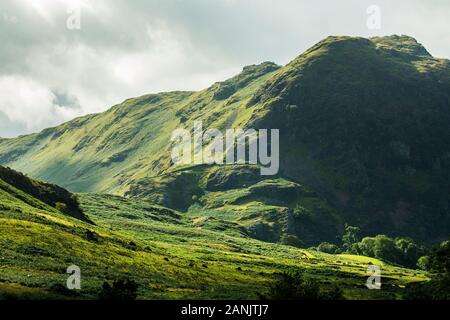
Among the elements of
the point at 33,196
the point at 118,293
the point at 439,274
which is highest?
the point at 33,196

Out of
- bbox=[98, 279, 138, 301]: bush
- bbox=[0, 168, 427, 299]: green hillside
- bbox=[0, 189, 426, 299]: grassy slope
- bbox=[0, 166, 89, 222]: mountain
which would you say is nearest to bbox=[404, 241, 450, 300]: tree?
bbox=[0, 168, 427, 299]: green hillside

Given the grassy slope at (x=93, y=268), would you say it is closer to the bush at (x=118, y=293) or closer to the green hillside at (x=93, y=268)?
the green hillside at (x=93, y=268)

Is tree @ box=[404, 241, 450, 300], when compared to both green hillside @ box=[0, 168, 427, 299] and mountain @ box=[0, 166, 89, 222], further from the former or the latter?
mountain @ box=[0, 166, 89, 222]

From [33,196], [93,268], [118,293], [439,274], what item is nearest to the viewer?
[118,293]

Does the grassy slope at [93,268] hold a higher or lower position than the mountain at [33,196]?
lower

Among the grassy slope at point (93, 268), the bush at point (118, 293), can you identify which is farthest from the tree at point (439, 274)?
the bush at point (118, 293)

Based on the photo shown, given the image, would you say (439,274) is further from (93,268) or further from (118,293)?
(118,293)

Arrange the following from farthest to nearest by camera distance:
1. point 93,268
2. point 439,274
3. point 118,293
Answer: point 439,274 < point 93,268 < point 118,293

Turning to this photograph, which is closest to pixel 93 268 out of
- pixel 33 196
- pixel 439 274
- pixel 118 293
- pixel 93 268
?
pixel 93 268

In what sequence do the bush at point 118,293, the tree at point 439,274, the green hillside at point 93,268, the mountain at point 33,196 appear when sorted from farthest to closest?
the mountain at point 33,196 → the tree at point 439,274 → the green hillside at point 93,268 → the bush at point 118,293

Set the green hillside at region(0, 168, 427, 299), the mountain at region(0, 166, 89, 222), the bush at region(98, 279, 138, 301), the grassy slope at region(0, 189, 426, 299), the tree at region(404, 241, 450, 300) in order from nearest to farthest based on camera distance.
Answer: the bush at region(98, 279, 138, 301)
the green hillside at region(0, 168, 427, 299)
the grassy slope at region(0, 189, 426, 299)
the tree at region(404, 241, 450, 300)
the mountain at region(0, 166, 89, 222)

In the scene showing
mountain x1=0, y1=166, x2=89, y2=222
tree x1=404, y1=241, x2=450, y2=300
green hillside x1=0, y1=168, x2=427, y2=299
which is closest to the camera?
green hillside x1=0, y1=168, x2=427, y2=299
